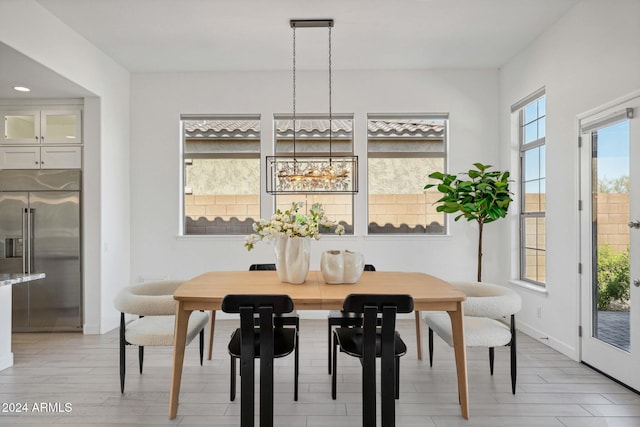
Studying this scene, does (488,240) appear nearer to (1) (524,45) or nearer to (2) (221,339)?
(1) (524,45)

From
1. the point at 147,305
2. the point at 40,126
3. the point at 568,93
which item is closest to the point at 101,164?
the point at 40,126

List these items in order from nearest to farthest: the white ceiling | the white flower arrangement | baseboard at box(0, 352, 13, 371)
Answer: the white flower arrangement < baseboard at box(0, 352, 13, 371) < the white ceiling

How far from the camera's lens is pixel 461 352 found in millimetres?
2477

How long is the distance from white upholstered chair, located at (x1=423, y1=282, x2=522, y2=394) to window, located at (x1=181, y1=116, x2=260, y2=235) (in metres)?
2.82

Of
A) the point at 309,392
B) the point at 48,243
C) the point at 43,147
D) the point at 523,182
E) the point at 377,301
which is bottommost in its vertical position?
the point at 309,392

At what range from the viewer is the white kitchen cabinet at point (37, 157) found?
4418 mm

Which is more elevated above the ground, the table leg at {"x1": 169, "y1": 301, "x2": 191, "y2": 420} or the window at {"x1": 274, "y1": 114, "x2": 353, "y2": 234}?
the window at {"x1": 274, "y1": 114, "x2": 353, "y2": 234}

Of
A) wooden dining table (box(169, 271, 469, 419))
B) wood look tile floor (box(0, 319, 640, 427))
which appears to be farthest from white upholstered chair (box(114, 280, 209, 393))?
wood look tile floor (box(0, 319, 640, 427))

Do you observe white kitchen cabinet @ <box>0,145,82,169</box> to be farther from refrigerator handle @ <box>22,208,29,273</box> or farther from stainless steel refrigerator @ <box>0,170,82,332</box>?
refrigerator handle @ <box>22,208,29,273</box>

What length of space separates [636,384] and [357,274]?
2.03 metres

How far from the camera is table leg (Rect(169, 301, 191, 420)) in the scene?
2422 mm

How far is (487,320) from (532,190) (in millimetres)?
2016

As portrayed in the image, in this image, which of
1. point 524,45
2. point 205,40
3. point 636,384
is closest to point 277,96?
point 205,40

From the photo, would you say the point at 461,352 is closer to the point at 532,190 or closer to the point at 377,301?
the point at 377,301
